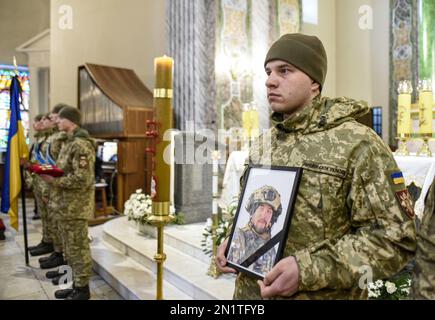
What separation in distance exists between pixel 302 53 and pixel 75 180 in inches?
102

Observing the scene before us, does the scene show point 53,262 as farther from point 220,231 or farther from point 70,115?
point 220,231

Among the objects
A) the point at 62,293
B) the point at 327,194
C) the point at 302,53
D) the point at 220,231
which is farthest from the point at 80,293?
the point at 302,53

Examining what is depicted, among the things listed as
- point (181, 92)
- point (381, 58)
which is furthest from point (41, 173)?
point (381, 58)

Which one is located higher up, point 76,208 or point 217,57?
point 217,57

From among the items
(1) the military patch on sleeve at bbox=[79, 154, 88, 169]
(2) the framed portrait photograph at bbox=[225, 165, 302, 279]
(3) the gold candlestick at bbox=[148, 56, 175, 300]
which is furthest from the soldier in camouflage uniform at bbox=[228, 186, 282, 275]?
(1) the military patch on sleeve at bbox=[79, 154, 88, 169]

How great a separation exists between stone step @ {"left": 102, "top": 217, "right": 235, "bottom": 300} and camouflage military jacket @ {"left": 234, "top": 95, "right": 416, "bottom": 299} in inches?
71.8

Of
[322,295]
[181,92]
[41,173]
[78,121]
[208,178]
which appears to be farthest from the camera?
[181,92]

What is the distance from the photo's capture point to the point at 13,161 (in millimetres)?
3797

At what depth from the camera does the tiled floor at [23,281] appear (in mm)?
3479

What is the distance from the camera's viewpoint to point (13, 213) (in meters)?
3.70

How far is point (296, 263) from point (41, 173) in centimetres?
283

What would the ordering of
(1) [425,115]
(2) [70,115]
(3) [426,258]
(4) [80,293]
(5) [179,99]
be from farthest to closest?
1. (5) [179,99]
2. (2) [70,115]
3. (4) [80,293]
4. (1) [425,115]
5. (3) [426,258]

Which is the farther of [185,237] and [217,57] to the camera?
[217,57]
